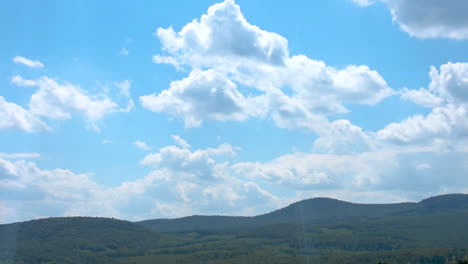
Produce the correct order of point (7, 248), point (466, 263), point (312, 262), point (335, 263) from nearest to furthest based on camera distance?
point (466, 263)
point (335, 263)
point (312, 262)
point (7, 248)

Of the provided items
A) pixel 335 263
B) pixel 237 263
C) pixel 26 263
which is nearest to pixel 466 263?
pixel 335 263

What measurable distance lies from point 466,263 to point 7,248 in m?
152

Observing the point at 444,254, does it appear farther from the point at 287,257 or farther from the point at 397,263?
the point at 287,257

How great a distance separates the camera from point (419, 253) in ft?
561

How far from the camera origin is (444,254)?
531 ft

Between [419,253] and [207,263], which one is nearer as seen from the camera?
[419,253]

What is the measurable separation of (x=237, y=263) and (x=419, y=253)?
5797cm

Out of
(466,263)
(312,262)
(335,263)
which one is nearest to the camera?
(466,263)

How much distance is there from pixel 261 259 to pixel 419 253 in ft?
172

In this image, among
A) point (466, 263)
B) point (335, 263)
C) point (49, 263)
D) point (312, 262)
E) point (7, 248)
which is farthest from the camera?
point (49, 263)

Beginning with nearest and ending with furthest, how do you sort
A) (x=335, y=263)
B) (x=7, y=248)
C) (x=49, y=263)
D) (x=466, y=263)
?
(x=466, y=263), (x=335, y=263), (x=7, y=248), (x=49, y=263)

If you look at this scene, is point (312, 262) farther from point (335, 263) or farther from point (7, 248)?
point (7, 248)

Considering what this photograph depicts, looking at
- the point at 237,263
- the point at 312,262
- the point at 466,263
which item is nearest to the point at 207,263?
the point at 237,263

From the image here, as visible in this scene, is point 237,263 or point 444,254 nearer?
point 444,254
